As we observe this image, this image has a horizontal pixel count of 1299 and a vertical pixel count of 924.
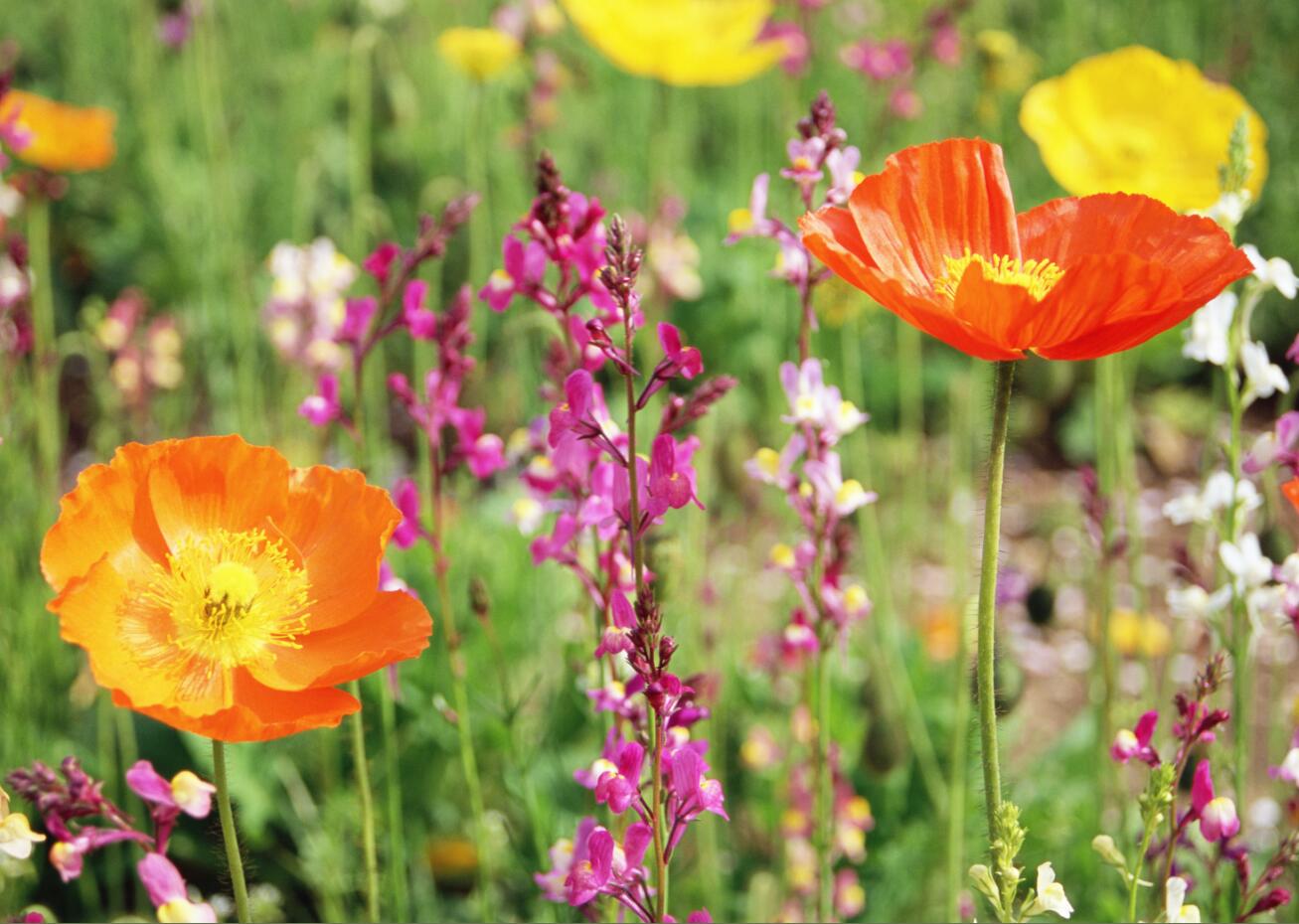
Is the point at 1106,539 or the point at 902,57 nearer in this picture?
the point at 1106,539

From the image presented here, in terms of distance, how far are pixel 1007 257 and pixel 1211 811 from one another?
1.44ft

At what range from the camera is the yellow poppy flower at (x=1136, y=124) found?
73.3 inches

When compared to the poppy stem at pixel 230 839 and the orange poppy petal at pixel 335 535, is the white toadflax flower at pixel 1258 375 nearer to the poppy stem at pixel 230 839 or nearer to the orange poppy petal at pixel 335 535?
the orange poppy petal at pixel 335 535

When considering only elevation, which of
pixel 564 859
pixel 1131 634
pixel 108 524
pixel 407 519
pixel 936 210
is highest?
pixel 936 210

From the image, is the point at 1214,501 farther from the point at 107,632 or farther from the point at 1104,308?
the point at 107,632

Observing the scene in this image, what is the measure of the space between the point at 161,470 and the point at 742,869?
1378 millimetres

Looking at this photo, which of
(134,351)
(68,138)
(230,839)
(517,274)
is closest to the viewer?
(230,839)

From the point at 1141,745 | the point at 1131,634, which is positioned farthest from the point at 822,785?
the point at 1131,634

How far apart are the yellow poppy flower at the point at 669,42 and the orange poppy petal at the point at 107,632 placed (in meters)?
1.43

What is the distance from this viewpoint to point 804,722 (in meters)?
2.19

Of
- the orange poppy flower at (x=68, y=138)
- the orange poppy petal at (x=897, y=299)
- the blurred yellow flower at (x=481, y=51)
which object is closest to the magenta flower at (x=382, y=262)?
the orange poppy petal at (x=897, y=299)

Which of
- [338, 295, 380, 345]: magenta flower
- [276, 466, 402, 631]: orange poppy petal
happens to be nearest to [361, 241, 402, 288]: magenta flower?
[338, 295, 380, 345]: magenta flower

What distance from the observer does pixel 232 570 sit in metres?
1.04

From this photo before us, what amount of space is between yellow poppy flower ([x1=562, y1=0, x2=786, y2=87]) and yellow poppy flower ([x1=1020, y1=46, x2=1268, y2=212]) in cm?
54
